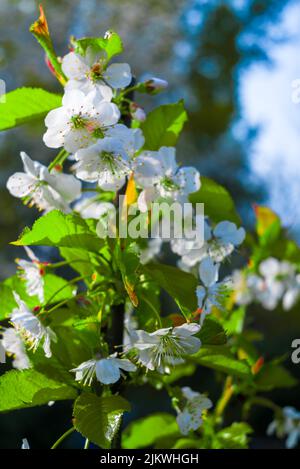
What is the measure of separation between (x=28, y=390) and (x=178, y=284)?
0.26 meters

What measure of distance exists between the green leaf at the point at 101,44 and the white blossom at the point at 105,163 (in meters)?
0.15

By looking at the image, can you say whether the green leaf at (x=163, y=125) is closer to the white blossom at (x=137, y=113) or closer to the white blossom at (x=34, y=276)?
the white blossom at (x=137, y=113)

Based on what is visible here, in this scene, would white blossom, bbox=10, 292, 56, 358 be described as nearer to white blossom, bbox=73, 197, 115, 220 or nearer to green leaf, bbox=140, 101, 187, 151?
white blossom, bbox=73, 197, 115, 220

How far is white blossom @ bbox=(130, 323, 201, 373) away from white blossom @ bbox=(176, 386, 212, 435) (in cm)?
18

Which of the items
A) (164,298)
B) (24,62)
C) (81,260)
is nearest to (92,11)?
(24,62)

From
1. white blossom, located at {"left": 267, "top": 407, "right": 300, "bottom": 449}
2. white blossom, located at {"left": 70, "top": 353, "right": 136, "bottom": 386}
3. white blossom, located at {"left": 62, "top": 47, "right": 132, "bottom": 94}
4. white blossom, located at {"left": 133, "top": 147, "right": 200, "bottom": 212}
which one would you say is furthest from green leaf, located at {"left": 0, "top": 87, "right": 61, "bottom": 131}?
white blossom, located at {"left": 267, "top": 407, "right": 300, "bottom": 449}

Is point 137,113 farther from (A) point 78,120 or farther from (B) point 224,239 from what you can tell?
(B) point 224,239

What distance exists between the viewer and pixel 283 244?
4.62ft

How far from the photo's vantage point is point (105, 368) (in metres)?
0.76

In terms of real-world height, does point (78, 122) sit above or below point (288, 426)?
above

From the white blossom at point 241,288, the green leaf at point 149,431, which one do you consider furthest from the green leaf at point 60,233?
the white blossom at point 241,288

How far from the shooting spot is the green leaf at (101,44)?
0.83 meters

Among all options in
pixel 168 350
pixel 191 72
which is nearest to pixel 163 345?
pixel 168 350

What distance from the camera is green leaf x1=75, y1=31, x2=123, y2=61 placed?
0.83m
